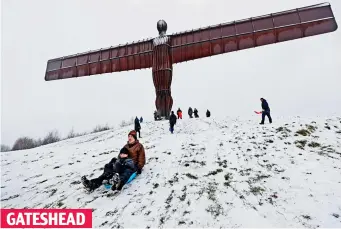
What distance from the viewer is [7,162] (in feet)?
43.8

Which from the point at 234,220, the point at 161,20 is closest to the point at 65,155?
the point at 234,220

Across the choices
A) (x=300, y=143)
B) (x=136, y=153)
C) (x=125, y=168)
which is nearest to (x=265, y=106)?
(x=300, y=143)

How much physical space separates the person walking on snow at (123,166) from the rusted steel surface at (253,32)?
12911 millimetres

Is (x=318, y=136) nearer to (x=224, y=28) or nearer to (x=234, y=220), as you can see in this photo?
(x=234, y=220)

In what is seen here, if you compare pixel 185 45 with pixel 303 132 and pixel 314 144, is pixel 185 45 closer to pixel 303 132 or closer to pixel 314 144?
pixel 303 132

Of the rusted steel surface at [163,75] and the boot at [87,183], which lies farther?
the rusted steel surface at [163,75]

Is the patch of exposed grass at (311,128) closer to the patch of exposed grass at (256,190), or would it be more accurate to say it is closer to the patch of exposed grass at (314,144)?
the patch of exposed grass at (314,144)

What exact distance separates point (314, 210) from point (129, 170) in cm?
443

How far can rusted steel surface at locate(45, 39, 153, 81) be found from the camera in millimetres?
20031

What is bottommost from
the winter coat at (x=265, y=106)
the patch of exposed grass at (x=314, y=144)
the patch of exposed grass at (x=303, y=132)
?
the patch of exposed grass at (x=314, y=144)

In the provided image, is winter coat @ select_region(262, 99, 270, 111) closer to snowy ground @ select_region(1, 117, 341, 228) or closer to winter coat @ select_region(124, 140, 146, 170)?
snowy ground @ select_region(1, 117, 341, 228)

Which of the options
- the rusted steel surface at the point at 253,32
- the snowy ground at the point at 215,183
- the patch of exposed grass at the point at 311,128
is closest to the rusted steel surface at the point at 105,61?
the rusted steel surface at the point at 253,32

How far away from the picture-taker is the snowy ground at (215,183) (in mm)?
5465

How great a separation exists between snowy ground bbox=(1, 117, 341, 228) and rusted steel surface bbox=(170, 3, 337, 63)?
779 centimetres
